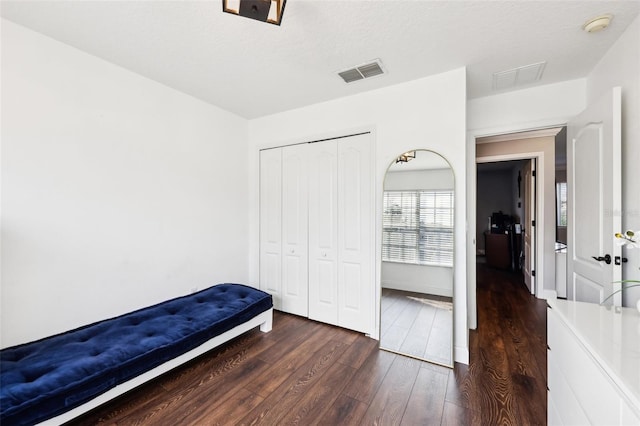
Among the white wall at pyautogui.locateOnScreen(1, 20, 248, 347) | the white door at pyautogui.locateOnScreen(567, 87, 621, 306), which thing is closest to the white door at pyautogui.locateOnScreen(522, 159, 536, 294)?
the white door at pyautogui.locateOnScreen(567, 87, 621, 306)

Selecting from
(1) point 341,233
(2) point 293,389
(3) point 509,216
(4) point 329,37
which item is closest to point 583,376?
(2) point 293,389

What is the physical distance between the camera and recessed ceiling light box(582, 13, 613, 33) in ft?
5.48

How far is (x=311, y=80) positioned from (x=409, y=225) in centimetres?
Result: 172

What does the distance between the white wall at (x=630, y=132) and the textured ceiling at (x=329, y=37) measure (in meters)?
0.13

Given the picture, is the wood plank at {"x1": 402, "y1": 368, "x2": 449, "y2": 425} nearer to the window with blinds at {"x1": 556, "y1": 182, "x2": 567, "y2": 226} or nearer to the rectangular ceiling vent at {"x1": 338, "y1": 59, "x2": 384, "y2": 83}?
the rectangular ceiling vent at {"x1": 338, "y1": 59, "x2": 384, "y2": 83}

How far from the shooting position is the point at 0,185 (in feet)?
5.68

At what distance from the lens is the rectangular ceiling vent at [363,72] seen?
7.43 ft

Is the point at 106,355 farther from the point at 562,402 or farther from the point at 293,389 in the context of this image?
the point at 562,402

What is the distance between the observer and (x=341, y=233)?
2926mm

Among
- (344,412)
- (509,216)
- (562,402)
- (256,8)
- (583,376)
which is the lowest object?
(344,412)

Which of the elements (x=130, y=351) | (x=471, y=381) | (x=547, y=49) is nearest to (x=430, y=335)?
(x=471, y=381)

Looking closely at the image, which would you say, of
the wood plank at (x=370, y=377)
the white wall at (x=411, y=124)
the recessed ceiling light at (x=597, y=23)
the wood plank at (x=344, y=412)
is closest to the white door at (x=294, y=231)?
→ the white wall at (x=411, y=124)

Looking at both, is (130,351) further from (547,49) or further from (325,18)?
(547,49)

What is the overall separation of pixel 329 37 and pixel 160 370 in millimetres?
2702
